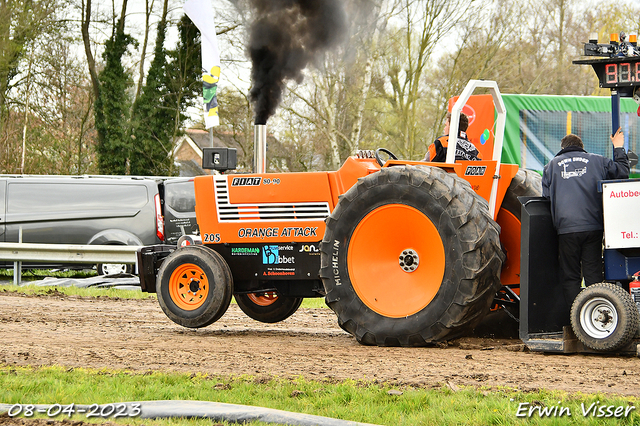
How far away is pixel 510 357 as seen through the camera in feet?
19.6

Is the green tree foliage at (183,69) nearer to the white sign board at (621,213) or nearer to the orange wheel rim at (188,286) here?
the orange wheel rim at (188,286)

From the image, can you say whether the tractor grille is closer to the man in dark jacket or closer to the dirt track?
the dirt track

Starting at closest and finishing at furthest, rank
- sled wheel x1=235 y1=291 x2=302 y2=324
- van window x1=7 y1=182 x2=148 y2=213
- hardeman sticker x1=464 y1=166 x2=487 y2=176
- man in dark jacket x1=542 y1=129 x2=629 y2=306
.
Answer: man in dark jacket x1=542 y1=129 x2=629 y2=306 → hardeman sticker x1=464 y1=166 x2=487 y2=176 → sled wheel x1=235 y1=291 x2=302 y2=324 → van window x1=7 y1=182 x2=148 y2=213

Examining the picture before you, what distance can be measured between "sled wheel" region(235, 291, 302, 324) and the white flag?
38.9ft

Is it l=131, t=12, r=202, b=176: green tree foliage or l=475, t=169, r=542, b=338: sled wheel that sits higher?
l=131, t=12, r=202, b=176: green tree foliage

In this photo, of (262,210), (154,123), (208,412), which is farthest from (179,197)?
(154,123)

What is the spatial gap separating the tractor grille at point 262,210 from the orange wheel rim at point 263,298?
1201 millimetres

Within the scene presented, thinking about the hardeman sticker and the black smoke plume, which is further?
the black smoke plume

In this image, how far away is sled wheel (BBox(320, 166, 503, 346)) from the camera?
6.23 metres

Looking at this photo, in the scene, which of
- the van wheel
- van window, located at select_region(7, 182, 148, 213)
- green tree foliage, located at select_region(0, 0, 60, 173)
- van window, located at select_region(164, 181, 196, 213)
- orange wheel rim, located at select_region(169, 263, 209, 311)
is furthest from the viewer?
green tree foliage, located at select_region(0, 0, 60, 173)

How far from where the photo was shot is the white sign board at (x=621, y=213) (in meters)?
6.01

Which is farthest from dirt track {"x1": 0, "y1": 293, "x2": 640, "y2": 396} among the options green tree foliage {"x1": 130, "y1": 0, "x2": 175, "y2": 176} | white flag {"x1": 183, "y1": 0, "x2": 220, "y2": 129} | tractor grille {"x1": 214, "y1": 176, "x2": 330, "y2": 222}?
green tree foliage {"x1": 130, "y1": 0, "x2": 175, "y2": 176}

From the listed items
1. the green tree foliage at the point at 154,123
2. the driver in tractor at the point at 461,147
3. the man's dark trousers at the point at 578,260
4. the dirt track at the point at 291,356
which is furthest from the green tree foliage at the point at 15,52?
the man's dark trousers at the point at 578,260

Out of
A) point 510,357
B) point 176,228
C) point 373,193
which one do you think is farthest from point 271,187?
point 176,228
